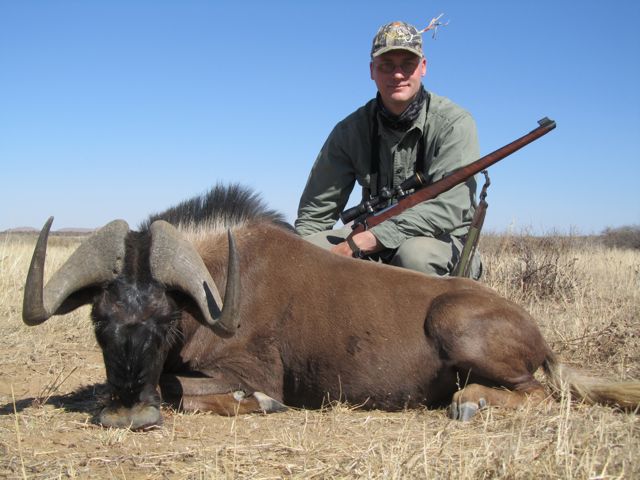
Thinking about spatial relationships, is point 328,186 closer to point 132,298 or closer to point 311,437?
point 132,298

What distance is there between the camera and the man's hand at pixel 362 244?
18.2 ft

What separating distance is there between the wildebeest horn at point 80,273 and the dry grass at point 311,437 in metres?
0.58

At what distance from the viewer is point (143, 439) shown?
3.51 meters

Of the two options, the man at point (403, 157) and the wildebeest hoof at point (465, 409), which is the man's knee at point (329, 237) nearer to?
the man at point (403, 157)

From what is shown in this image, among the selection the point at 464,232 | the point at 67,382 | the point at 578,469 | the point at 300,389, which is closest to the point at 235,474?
the point at 578,469

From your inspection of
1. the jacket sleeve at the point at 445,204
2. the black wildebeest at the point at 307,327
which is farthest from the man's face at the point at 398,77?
the black wildebeest at the point at 307,327

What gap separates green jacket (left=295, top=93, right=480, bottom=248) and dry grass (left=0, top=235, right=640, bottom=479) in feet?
5.33

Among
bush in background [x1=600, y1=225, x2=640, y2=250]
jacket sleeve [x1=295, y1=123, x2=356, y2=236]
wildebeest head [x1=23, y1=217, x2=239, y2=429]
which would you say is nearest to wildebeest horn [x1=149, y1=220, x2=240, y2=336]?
wildebeest head [x1=23, y1=217, x2=239, y2=429]

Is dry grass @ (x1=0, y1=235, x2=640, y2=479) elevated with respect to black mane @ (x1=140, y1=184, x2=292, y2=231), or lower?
lower

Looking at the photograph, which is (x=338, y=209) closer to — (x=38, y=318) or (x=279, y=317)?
(x=279, y=317)

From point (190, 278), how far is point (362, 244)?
197 centimetres

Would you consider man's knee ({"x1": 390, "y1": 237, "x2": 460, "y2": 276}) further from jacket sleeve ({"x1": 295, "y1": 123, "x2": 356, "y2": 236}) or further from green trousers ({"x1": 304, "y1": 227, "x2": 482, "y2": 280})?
jacket sleeve ({"x1": 295, "y1": 123, "x2": 356, "y2": 236})

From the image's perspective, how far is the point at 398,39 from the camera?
593 centimetres

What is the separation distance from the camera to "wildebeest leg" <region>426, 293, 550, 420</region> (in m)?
4.30
